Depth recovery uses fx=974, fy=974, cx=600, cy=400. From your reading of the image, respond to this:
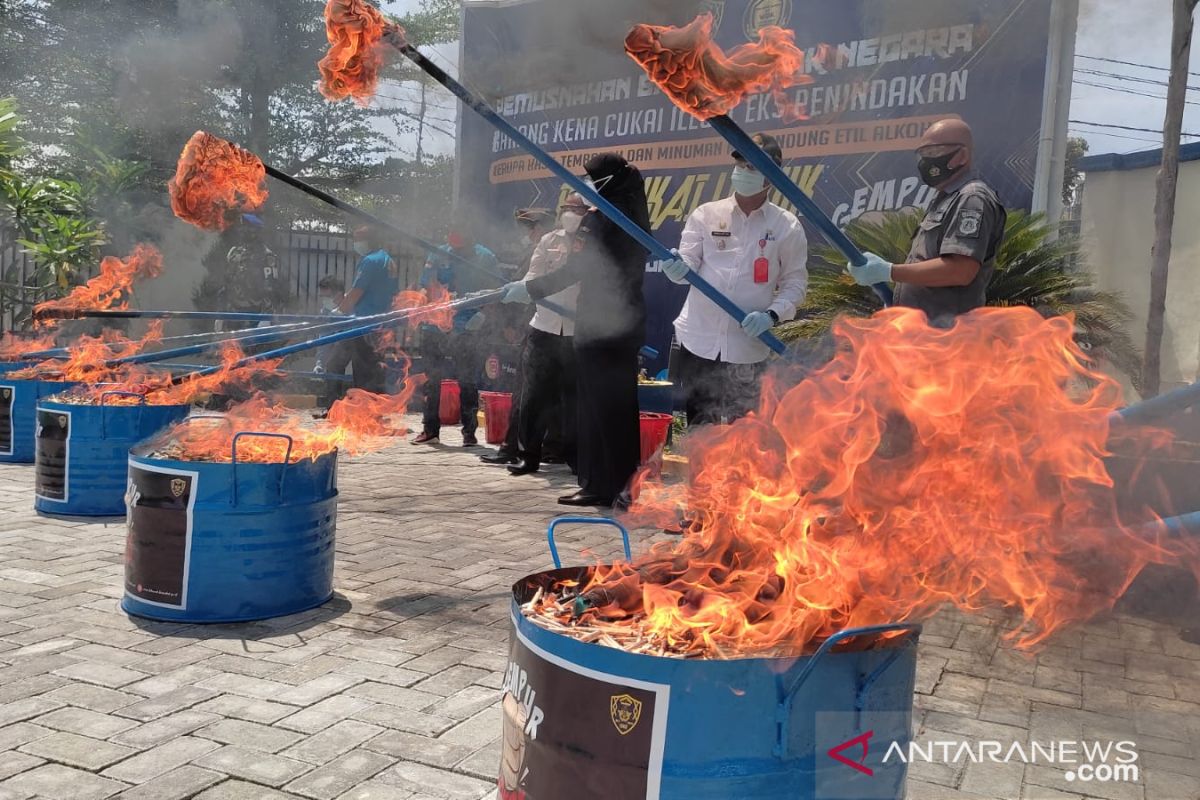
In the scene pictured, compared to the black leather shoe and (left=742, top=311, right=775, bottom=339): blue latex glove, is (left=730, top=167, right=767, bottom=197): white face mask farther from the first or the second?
the black leather shoe

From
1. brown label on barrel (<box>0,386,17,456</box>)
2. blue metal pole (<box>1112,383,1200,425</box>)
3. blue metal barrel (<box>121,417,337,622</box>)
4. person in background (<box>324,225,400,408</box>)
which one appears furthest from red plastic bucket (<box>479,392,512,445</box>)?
blue metal pole (<box>1112,383,1200,425</box>)

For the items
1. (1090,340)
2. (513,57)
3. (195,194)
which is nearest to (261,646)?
(195,194)

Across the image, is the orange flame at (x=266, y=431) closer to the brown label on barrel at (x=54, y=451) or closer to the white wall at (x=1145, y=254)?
the brown label on barrel at (x=54, y=451)

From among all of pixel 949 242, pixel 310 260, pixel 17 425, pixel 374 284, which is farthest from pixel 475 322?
pixel 310 260

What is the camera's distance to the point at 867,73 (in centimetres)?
1016

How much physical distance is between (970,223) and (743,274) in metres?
1.65

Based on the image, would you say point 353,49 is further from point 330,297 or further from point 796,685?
point 330,297

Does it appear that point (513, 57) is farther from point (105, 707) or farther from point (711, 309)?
point (105, 707)

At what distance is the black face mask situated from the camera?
14.9 ft

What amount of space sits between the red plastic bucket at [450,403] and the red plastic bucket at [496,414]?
1738 mm

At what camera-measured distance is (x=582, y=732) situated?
6.75ft

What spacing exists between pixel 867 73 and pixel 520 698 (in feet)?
30.9

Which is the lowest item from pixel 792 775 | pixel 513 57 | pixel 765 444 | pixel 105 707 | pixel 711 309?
pixel 105 707

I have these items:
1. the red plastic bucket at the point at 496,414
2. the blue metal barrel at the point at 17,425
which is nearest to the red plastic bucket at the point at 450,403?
the red plastic bucket at the point at 496,414
